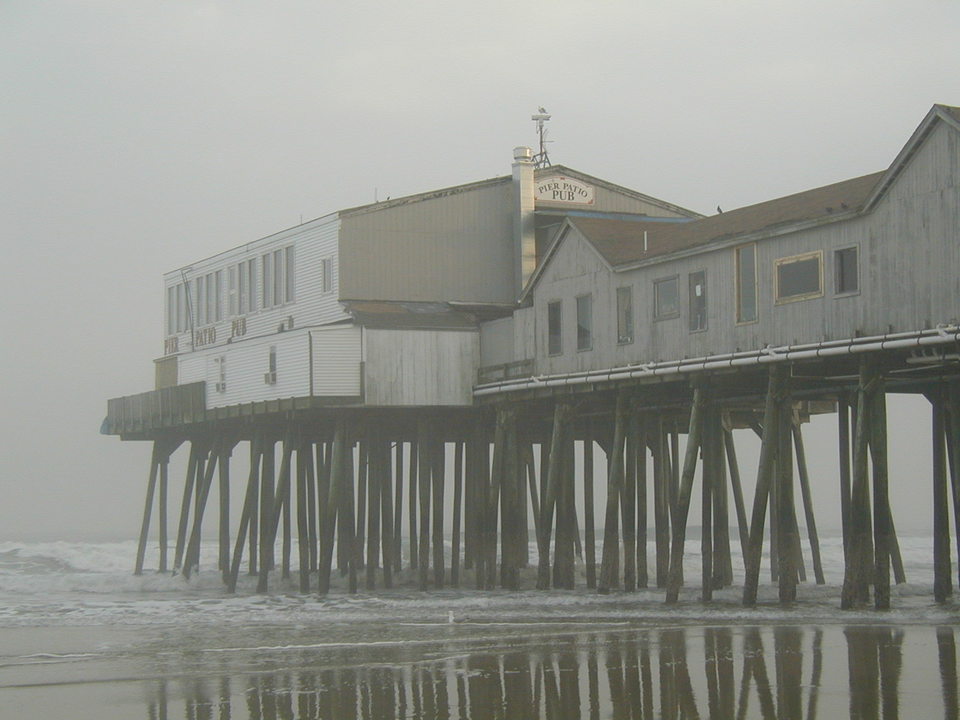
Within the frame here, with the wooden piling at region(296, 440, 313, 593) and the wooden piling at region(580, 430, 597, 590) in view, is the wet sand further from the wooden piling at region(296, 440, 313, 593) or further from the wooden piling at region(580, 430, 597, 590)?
the wooden piling at region(296, 440, 313, 593)

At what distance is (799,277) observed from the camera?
81.1ft

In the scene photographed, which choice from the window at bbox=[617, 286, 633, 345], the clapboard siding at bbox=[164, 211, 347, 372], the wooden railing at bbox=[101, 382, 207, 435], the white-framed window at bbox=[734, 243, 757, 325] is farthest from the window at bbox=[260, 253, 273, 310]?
the white-framed window at bbox=[734, 243, 757, 325]

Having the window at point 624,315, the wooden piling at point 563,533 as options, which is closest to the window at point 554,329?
the wooden piling at point 563,533

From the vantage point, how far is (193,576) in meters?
42.7

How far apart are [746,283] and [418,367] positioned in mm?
9278

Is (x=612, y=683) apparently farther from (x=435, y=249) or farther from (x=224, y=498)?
(x=224, y=498)

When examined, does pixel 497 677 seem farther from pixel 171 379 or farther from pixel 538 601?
pixel 171 379

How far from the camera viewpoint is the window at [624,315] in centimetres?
2922

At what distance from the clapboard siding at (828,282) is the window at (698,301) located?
108 mm

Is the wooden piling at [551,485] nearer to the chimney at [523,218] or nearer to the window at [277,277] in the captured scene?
the chimney at [523,218]

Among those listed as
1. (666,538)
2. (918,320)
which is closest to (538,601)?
(666,538)

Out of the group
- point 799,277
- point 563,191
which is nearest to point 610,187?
point 563,191

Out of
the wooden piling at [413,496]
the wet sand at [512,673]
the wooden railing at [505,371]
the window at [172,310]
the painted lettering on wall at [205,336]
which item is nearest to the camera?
the wet sand at [512,673]

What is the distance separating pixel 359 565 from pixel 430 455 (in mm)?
4785
